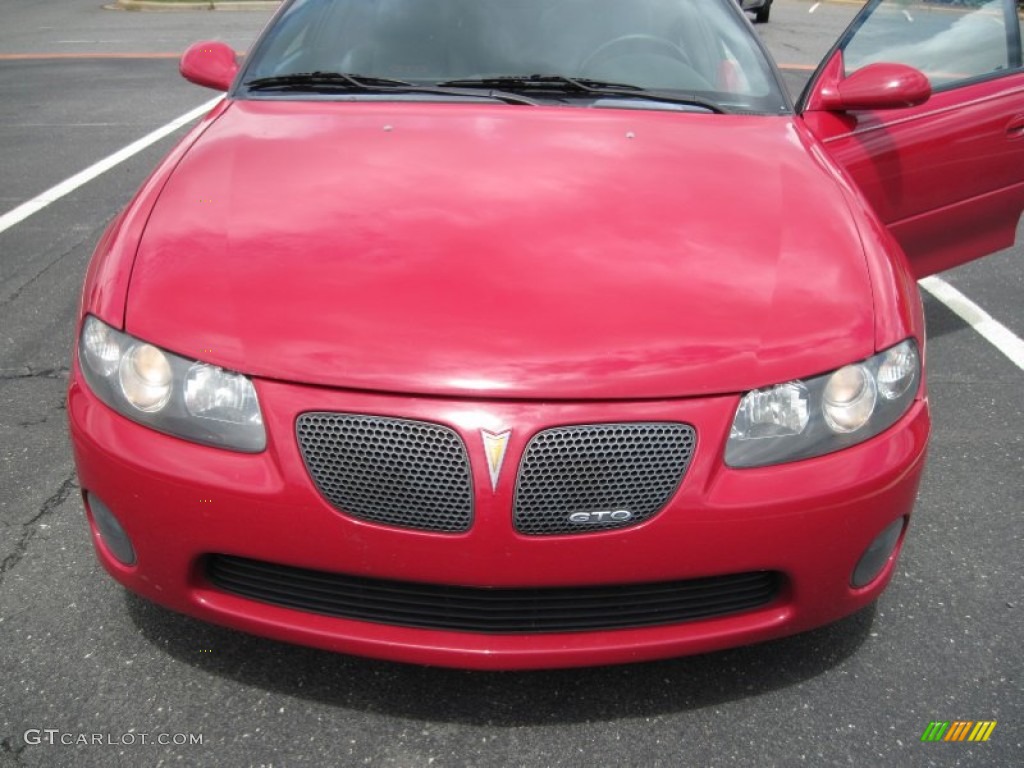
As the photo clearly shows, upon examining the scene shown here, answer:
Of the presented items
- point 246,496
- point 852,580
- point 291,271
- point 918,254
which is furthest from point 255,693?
point 918,254

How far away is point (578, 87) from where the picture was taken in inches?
133

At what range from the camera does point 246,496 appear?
2164 millimetres

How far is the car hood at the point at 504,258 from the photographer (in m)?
2.23

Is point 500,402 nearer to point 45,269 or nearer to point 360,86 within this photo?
point 360,86

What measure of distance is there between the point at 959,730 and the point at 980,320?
2.99 metres

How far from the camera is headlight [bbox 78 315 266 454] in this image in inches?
87.6

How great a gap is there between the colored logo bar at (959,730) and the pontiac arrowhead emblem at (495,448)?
111 cm

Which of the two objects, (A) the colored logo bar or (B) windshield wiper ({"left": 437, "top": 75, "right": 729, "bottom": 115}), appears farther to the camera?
(B) windshield wiper ({"left": 437, "top": 75, "right": 729, "bottom": 115})

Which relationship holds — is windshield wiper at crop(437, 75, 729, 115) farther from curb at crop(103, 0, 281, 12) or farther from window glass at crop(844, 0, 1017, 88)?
curb at crop(103, 0, 281, 12)

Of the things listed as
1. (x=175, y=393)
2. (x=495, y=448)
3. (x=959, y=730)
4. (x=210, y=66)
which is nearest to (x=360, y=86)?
(x=210, y=66)

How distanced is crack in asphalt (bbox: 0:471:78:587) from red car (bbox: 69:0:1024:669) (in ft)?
2.22
